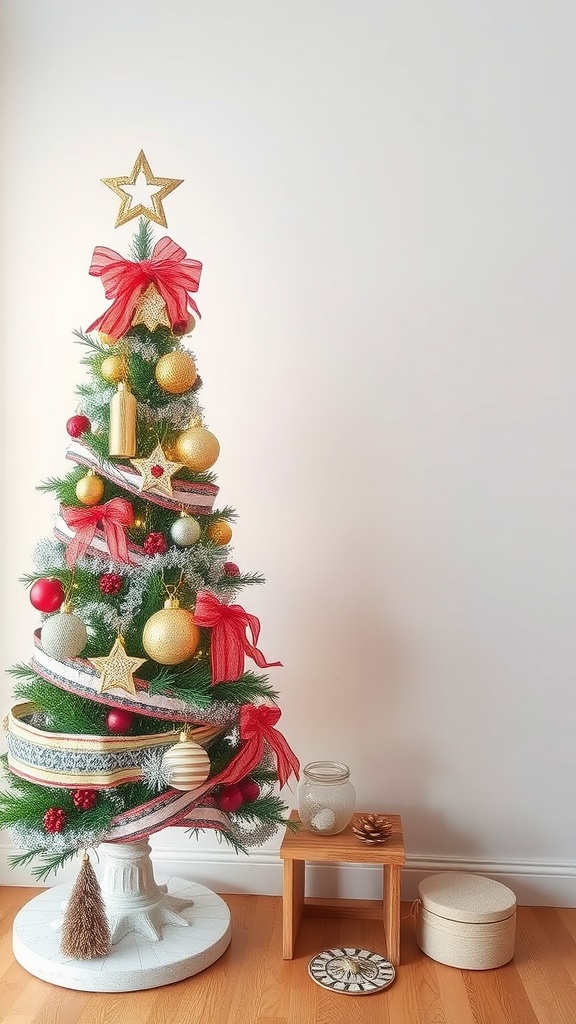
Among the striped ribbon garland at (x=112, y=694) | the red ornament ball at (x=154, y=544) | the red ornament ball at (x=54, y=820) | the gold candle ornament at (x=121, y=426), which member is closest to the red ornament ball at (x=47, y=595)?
the striped ribbon garland at (x=112, y=694)

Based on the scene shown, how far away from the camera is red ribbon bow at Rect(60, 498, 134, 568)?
1.89m

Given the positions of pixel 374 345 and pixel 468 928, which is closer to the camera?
pixel 468 928

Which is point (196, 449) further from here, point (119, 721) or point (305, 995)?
point (305, 995)

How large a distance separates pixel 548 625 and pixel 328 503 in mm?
691

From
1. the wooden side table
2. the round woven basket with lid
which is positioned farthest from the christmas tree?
the round woven basket with lid

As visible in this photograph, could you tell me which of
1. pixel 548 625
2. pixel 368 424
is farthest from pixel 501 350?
pixel 548 625

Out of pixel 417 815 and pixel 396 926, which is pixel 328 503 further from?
pixel 396 926

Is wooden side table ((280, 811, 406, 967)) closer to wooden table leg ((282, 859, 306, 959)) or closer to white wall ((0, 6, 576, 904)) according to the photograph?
wooden table leg ((282, 859, 306, 959))

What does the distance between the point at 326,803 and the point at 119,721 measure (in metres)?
0.60

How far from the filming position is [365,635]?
246 centimetres

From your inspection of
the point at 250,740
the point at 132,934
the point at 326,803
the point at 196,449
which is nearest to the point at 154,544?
the point at 196,449

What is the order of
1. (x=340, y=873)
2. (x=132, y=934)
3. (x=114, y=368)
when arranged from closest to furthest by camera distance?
(x=114, y=368) < (x=132, y=934) < (x=340, y=873)

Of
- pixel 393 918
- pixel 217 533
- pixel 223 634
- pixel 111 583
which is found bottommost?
pixel 393 918

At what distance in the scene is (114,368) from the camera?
1.94 meters
